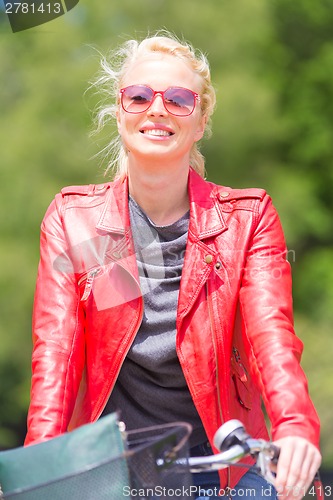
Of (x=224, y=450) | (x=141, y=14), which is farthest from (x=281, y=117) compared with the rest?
(x=224, y=450)

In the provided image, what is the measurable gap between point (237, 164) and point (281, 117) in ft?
2.86

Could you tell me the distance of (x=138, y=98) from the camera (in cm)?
230

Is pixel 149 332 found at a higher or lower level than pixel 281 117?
lower

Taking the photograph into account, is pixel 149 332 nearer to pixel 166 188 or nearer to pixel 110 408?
pixel 110 408

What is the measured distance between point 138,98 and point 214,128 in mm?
6681

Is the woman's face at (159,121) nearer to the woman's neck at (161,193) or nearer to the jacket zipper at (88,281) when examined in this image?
the woman's neck at (161,193)

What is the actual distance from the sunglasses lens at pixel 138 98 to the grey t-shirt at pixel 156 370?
358 mm

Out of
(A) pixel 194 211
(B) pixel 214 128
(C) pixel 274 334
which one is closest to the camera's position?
(C) pixel 274 334

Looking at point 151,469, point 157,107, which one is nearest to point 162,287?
point 157,107

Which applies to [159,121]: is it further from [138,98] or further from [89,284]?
[89,284]

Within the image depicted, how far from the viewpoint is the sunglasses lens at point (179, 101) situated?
2.28 meters

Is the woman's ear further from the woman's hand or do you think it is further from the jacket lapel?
the woman's hand

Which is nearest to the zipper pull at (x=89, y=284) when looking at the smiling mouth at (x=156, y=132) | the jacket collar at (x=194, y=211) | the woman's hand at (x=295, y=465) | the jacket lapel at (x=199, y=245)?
the jacket collar at (x=194, y=211)

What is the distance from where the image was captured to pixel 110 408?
2.26 m
